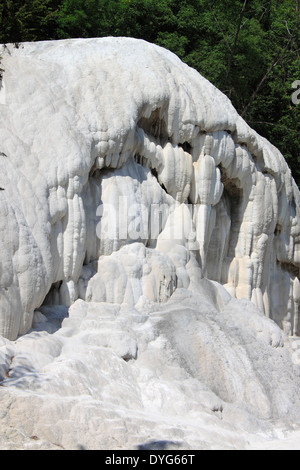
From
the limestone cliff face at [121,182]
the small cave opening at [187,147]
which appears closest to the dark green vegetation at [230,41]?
the limestone cliff face at [121,182]

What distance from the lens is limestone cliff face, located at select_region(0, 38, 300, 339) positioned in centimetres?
1064

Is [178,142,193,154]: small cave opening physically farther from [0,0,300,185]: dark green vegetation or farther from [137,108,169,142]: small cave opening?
[0,0,300,185]: dark green vegetation

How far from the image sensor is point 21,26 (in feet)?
55.4

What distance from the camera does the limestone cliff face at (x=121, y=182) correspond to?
10641 millimetres

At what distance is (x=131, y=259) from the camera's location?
1209cm

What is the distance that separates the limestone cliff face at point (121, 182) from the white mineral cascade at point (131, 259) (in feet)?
0.08

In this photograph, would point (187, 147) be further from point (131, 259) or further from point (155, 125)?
point (131, 259)

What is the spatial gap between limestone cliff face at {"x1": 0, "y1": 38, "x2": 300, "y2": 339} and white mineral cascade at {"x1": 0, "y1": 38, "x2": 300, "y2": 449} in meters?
0.03

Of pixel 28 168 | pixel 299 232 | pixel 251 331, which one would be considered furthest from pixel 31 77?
pixel 299 232

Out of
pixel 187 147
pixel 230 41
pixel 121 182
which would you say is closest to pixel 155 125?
pixel 187 147

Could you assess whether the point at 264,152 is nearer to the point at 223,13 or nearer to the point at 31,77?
the point at 31,77

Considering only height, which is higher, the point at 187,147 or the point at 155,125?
the point at 155,125

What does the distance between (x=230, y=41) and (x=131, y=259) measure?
13.2 metres

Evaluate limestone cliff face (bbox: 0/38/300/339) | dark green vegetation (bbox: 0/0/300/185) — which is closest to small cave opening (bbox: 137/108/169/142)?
limestone cliff face (bbox: 0/38/300/339)
